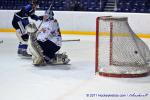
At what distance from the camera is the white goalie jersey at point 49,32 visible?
22.9ft

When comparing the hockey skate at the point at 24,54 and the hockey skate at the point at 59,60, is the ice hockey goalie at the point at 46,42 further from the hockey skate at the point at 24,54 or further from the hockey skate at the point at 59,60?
the hockey skate at the point at 24,54

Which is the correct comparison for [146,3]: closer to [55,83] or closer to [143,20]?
[143,20]

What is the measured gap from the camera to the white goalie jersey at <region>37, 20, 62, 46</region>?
22.9 feet

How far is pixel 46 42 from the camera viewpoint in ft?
23.1

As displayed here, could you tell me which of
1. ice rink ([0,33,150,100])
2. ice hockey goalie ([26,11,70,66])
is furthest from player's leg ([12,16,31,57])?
ice hockey goalie ([26,11,70,66])

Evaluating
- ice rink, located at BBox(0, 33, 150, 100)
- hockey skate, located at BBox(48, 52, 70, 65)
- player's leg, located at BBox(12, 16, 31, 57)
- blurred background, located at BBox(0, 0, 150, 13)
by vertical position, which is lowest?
ice rink, located at BBox(0, 33, 150, 100)

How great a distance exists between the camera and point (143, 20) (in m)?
10.9

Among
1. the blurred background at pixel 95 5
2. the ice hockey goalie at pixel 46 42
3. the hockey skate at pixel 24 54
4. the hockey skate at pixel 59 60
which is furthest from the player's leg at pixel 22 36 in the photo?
the blurred background at pixel 95 5

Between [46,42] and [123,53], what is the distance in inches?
55.3

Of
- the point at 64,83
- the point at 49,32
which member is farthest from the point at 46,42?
the point at 64,83

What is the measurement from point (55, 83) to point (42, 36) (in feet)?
4.53

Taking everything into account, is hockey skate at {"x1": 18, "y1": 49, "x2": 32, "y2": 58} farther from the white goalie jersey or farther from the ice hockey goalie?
the white goalie jersey

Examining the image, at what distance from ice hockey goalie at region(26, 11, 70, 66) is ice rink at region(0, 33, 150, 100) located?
0.43 feet

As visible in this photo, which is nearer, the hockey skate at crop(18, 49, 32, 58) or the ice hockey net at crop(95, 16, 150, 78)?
the ice hockey net at crop(95, 16, 150, 78)
